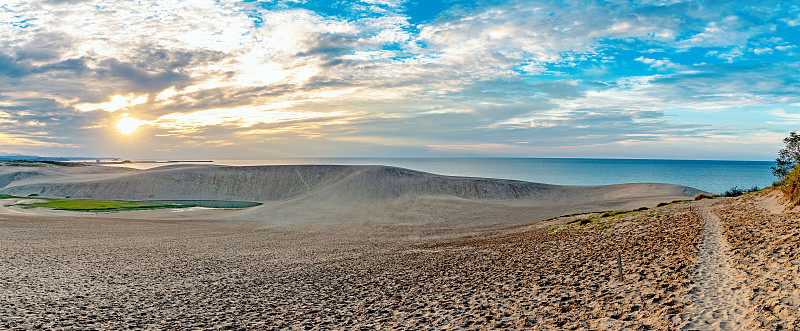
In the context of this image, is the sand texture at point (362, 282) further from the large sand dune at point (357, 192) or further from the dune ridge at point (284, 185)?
the dune ridge at point (284, 185)

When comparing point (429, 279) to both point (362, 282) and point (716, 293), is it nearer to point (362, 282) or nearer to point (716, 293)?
point (362, 282)

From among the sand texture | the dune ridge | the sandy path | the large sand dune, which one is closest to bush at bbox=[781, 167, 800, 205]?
the sand texture

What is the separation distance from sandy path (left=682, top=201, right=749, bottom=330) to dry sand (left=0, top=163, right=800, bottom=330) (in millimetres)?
31

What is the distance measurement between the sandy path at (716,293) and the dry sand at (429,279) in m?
0.03

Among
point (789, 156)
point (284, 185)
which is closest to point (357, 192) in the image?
point (284, 185)

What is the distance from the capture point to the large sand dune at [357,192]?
43.2 metres

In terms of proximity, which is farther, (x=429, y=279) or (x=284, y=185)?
(x=284, y=185)

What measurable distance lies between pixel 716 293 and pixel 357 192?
5260cm

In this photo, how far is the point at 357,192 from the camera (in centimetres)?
5959

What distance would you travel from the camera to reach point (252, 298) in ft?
40.3

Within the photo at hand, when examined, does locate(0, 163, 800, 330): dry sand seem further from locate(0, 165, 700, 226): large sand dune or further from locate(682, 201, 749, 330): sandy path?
locate(0, 165, 700, 226): large sand dune

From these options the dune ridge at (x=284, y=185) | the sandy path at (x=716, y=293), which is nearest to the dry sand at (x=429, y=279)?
the sandy path at (x=716, y=293)

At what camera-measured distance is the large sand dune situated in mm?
43219

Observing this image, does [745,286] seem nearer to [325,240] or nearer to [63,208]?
[325,240]
